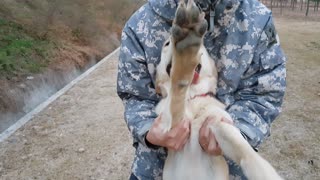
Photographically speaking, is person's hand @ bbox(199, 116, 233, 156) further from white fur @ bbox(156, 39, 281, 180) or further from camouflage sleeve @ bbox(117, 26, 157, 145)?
camouflage sleeve @ bbox(117, 26, 157, 145)

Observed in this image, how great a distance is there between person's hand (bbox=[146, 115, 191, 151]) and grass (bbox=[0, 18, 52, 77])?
4.74 m

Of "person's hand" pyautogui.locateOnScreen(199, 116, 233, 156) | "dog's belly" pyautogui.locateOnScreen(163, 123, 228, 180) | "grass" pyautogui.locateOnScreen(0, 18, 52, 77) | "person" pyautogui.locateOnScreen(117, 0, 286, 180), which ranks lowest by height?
"grass" pyautogui.locateOnScreen(0, 18, 52, 77)

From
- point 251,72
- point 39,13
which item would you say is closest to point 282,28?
point 39,13

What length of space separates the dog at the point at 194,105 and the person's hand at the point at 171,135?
0.02 m

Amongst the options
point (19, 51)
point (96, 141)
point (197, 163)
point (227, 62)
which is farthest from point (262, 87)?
point (19, 51)

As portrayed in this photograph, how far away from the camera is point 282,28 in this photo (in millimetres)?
13539

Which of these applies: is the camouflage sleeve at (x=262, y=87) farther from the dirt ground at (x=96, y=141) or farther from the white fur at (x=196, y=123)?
the dirt ground at (x=96, y=141)

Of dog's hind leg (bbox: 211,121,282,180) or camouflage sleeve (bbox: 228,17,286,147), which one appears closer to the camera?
dog's hind leg (bbox: 211,121,282,180)

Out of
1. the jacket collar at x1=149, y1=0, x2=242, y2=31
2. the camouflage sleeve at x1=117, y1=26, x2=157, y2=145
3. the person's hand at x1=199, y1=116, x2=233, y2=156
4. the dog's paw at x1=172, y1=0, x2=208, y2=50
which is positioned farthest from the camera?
the camouflage sleeve at x1=117, y1=26, x2=157, y2=145

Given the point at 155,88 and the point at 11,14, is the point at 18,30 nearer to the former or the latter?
the point at 11,14

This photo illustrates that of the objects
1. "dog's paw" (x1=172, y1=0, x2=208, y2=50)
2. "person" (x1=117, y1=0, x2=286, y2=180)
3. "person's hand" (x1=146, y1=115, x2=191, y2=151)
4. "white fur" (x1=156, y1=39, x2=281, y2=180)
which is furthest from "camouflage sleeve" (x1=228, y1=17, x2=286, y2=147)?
"dog's paw" (x1=172, y1=0, x2=208, y2=50)

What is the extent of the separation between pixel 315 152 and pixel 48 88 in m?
3.82

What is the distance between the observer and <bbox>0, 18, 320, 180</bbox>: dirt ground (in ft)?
12.5

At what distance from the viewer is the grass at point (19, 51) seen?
6.15 meters
